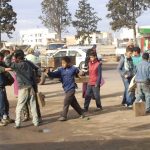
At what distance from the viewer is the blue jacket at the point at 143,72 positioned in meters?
12.2

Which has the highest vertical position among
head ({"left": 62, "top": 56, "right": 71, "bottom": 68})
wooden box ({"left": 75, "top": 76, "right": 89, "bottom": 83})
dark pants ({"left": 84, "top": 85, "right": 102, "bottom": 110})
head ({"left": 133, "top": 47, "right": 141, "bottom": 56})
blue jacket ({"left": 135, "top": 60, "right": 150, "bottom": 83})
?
head ({"left": 133, "top": 47, "right": 141, "bottom": 56})

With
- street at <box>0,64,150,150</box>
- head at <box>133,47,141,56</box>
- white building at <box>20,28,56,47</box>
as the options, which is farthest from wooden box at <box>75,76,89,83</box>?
white building at <box>20,28,56,47</box>

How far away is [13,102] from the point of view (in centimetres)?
1599

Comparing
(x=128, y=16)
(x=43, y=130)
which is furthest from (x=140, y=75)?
(x=128, y=16)

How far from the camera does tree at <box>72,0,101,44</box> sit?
2324 inches

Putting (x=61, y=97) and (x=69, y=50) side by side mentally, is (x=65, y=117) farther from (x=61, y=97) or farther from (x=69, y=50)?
(x=69, y=50)

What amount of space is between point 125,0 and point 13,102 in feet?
108

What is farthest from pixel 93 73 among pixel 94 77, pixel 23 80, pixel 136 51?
pixel 23 80

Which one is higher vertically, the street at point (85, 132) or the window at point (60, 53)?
the window at point (60, 53)

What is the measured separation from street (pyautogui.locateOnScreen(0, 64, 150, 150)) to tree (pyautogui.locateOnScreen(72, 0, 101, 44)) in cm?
4539

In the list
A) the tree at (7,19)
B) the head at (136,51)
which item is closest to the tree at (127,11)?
the tree at (7,19)

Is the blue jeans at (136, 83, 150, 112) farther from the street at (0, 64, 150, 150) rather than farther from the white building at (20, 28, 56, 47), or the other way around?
the white building at (20, 28, 56, 47)

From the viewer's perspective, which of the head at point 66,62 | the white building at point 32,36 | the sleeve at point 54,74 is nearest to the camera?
the sleeve at point 54,74

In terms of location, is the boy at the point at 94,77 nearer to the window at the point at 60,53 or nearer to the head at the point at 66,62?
the head at the point at 66,62
